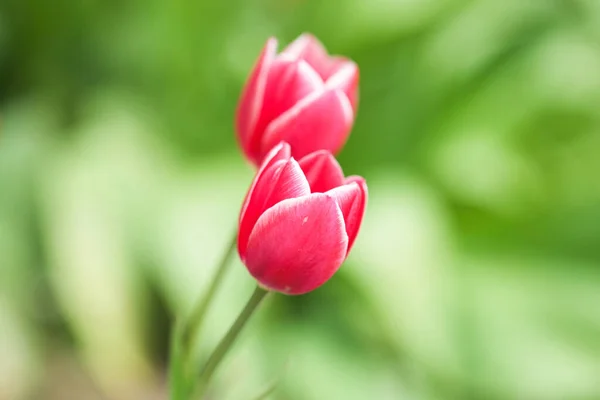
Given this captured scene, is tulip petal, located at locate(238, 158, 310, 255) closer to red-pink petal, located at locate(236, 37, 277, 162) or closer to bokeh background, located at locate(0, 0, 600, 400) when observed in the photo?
red-pink petal, located at locate(236, 37, 277, 162)

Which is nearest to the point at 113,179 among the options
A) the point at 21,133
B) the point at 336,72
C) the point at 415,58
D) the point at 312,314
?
the point at 21,133

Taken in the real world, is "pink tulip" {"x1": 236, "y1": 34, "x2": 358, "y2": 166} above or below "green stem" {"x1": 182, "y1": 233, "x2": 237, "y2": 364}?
above

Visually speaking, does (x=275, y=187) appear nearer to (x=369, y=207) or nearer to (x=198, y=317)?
(x=198, y=317)

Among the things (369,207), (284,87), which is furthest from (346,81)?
(369,207)

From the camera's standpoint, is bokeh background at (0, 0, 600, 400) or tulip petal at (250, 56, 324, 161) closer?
tulip petal at (250, 56, 324, 161)

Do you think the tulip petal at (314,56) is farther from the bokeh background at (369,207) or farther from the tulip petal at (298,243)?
the bokeh background at (369,207)

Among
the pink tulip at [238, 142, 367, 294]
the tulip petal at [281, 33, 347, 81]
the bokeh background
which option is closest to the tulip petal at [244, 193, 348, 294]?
the pink tulip at [238, 142, 367, 294]
